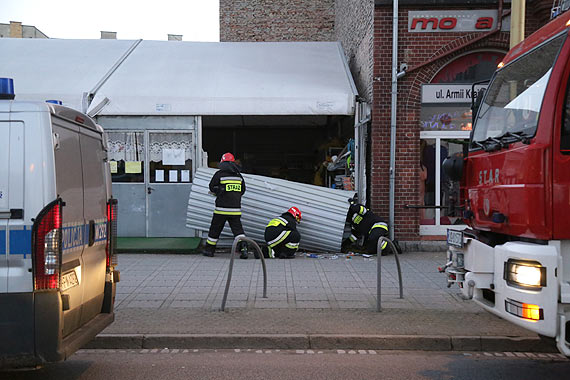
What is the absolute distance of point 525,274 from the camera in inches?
154

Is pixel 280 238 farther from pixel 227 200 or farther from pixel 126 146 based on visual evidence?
pixel 126 146

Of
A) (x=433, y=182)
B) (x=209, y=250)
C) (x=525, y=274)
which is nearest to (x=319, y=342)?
(x=525, y=274)

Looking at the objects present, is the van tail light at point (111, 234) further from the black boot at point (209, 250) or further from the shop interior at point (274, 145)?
the shop interior at point (274, 145)

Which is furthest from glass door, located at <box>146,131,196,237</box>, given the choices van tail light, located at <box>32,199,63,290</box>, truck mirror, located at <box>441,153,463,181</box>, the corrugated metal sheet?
van tail light, located at <box>32,199,63,290</box>

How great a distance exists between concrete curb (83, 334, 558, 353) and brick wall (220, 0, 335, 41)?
16772 millimetres

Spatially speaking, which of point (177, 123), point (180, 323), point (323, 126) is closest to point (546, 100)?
point (180, 323)

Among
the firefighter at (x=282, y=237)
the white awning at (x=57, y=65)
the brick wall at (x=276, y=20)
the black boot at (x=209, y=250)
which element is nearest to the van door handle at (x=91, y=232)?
the firefighter at (x=282, y=237)

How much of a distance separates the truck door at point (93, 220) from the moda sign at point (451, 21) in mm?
7906

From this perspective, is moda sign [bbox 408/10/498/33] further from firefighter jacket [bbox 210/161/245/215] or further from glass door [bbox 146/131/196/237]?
glass door [bbox 146/131/196/237]

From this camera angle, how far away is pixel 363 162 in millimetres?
11352

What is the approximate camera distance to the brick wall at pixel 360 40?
11516 mm

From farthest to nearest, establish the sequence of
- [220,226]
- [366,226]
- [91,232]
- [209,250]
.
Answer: [366,226]
[209,250]
[220,226]
[91,232]

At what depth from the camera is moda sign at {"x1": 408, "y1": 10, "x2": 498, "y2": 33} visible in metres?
10.6

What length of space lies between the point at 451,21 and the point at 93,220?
8.74 meters
